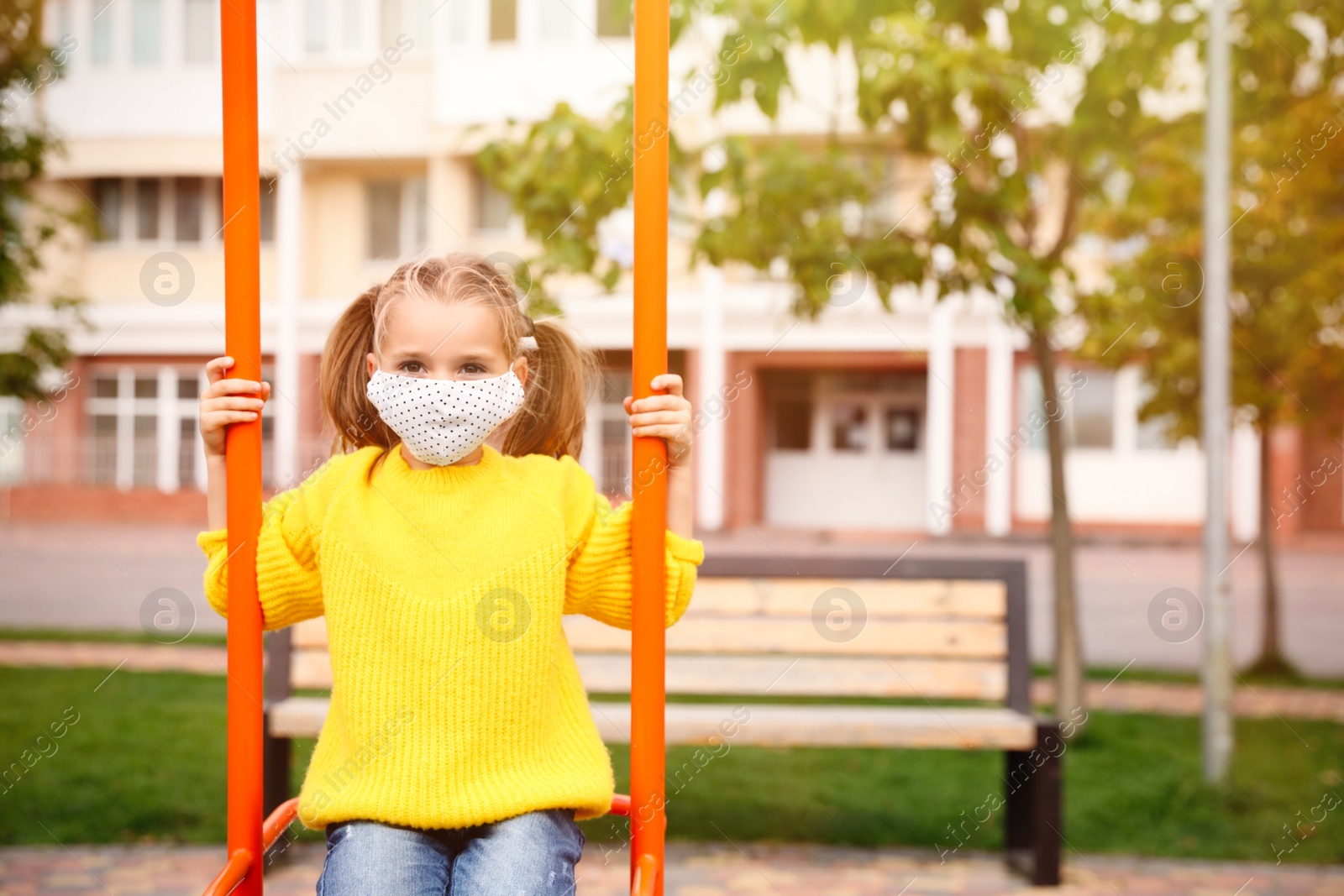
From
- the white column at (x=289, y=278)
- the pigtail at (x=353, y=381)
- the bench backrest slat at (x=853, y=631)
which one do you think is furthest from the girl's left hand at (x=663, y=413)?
the white column at (x=289, y=278)

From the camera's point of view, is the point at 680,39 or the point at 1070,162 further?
Answer: the point at 1070,162

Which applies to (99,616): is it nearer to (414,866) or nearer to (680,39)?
(680,39)

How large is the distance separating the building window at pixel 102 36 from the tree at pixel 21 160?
16401 millimetres

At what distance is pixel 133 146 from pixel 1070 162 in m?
19.0

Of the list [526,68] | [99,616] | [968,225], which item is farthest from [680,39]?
[526,68]

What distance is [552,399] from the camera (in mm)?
2127

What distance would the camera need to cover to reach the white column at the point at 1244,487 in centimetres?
1902

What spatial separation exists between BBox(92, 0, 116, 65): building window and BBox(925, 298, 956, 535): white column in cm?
1445

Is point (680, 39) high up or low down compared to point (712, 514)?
up

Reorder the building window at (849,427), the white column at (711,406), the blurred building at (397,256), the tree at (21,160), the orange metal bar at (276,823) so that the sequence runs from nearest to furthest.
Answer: the orange metal bar at (276,823) → the tree at (21,160) → the blurred building at (397,256) → the white column at (711,406) → the building window at (849,427)

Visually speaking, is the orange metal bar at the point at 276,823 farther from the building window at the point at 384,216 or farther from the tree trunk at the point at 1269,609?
the building window at the point at 384,216

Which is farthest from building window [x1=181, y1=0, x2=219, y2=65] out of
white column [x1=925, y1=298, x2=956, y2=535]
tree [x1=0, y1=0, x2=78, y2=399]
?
tree [x1=0, y1=0, x2=78, y2=399]

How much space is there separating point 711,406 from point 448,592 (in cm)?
1745

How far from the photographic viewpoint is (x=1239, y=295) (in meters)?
7.50
